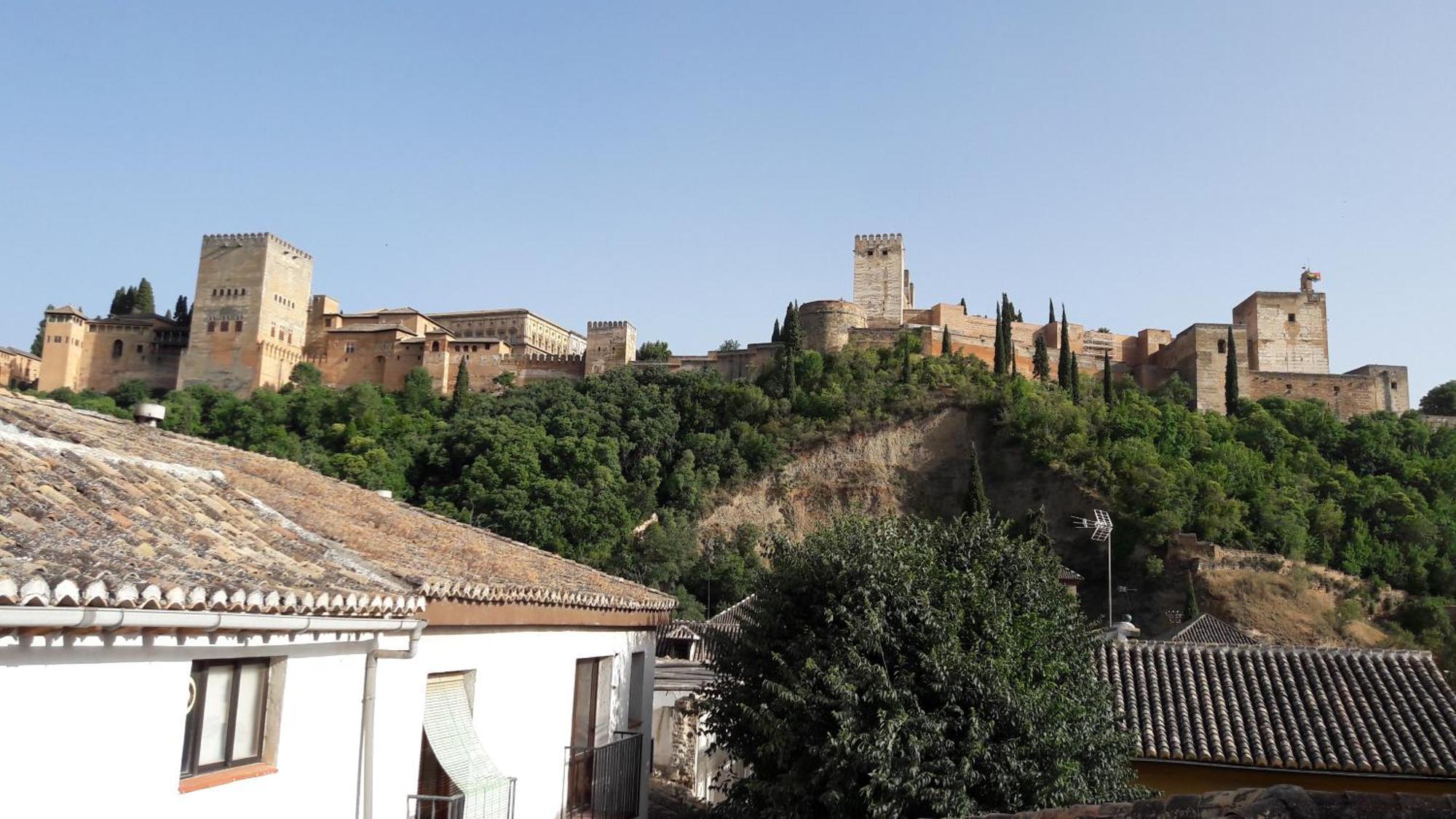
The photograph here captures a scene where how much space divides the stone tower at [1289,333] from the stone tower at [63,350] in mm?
74722

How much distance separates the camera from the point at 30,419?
7184mm

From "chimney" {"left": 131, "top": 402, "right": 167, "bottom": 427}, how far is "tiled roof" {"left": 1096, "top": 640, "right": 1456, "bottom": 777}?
1048cm

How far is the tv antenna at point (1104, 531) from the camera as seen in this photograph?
1444 inches

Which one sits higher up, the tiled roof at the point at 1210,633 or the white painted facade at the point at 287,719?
the white painted facade at the point at 287,719

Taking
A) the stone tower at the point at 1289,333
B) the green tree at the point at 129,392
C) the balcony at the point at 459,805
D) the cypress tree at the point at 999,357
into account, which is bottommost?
the balcony at the point at 459,805

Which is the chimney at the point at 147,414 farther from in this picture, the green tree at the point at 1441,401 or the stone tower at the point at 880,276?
the green tree at the point at 1441,401

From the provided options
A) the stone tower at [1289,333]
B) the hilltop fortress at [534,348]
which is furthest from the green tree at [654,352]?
the stone tower at [1289,333]

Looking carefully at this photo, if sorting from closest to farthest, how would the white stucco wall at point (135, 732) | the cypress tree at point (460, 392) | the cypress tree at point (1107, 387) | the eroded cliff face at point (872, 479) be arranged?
the white stucco wall at point (135, 732) → the eroded cliff face at point (872, 479) → the cypress tree at point (1107, 387) → the cypress tree at point (460, 392)

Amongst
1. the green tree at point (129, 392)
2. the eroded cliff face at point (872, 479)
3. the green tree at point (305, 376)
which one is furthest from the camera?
the green tree at point (305, 376)

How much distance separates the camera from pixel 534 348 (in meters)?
70.6

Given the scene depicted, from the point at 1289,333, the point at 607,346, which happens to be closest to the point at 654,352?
the point at 607,346

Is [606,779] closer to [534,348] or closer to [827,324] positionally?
[827,324]

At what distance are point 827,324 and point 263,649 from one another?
56091 millimetres

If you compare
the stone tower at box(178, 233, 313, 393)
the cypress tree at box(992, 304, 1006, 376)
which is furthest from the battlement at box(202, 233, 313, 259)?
the cypress tree at box(992, 304, 1006, 376)
